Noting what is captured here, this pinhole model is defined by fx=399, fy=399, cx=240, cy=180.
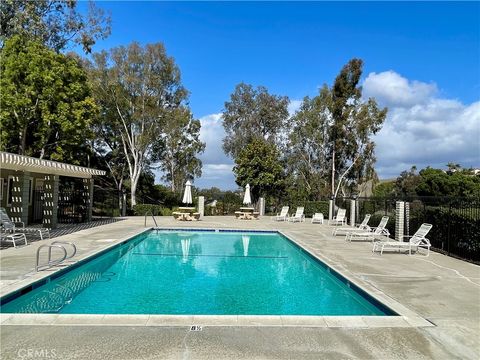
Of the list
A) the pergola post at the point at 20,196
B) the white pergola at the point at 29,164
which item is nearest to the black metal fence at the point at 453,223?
the white pergola at the point at 29,164

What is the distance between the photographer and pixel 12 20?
2200 centimetres

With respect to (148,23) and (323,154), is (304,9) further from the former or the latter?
(323,154)

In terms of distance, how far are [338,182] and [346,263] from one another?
22.3 meters

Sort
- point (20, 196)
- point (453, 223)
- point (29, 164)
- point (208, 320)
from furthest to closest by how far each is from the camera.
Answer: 1. point (20, 196)
2. point (29, 164)
3. point (453, 223)
4. point (208, 320)

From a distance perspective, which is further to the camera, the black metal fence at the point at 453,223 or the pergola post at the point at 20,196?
the pergola post at the point at 20,196

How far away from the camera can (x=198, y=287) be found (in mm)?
7691

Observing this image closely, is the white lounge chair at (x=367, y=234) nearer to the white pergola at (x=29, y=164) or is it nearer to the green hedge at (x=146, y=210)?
the white pergola at (x=29, y=164)

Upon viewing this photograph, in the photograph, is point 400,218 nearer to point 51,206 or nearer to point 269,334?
point 269,334

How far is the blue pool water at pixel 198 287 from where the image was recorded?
6203 mm

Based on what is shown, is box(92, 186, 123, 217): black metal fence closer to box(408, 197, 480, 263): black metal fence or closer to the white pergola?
the white pergola

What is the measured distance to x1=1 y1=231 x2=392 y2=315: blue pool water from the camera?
6203 millimetres

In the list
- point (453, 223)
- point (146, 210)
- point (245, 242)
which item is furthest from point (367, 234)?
point (146, 210)

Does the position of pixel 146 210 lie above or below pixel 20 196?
below

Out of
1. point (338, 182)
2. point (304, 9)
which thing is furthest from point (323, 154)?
point (304, 9)
